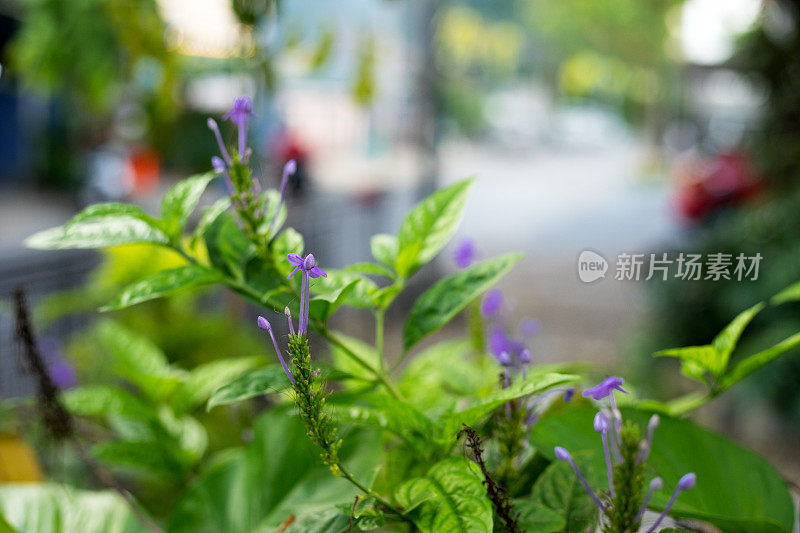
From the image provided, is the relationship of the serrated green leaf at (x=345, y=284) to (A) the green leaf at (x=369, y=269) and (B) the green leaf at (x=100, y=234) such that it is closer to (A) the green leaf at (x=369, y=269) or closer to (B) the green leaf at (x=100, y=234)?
(A) the green leaf at (x=369, y=269)

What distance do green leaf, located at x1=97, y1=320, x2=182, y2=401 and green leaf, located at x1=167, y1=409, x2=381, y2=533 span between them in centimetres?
13

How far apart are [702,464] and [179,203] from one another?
38cm

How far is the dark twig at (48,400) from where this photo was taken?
52 cm

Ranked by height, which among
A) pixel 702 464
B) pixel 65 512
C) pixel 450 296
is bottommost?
pixel 65 512

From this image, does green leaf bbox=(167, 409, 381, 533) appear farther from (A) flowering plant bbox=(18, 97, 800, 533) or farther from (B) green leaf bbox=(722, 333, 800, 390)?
(B) green leaf bbox=(722, 333, 800, 390)

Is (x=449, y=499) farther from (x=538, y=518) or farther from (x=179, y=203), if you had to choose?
(x=179, y=203)

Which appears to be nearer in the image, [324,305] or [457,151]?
[324,305]

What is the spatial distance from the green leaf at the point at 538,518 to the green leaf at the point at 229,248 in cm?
21

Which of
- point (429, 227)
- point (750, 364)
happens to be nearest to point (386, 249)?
point (429, 227)

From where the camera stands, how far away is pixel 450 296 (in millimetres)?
476

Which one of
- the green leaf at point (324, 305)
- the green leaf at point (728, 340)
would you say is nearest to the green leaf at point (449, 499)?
the green leaf at point (324, 305)

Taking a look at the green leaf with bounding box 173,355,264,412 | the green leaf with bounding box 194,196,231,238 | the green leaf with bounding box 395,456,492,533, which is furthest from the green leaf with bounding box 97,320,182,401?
the green leaf with bounding box 395,456,492,533

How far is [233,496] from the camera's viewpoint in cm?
56

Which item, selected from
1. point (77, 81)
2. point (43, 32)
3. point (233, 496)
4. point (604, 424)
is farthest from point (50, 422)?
point (77, 81)
